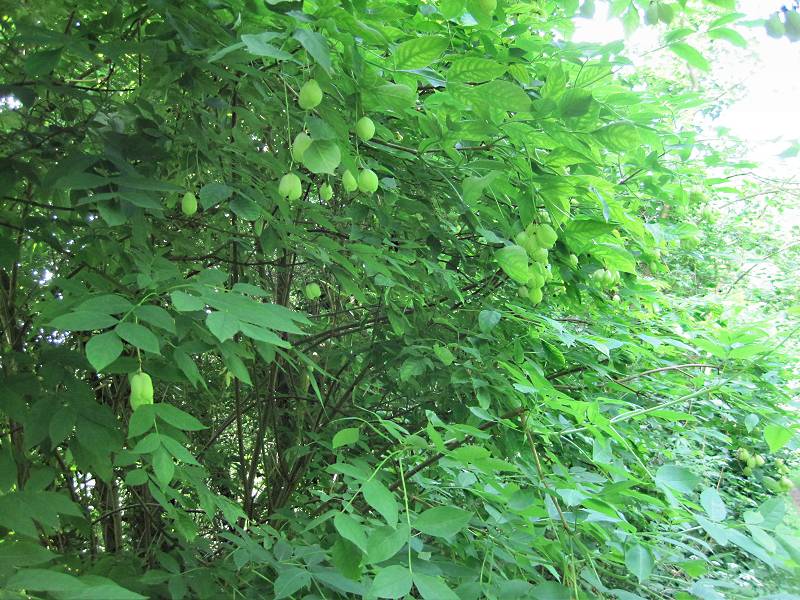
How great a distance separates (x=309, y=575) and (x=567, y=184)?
99 centimetres

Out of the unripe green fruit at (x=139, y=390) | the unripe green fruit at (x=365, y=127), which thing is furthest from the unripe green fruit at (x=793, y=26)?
the unripe green fruit at (x=139, y=390)

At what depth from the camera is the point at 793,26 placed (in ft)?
4.42

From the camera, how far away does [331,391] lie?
8.66 ft

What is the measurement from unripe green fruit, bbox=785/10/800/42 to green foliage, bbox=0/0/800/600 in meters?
0.11

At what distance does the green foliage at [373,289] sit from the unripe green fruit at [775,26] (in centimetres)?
7

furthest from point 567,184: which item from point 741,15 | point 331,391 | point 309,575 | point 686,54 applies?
point 331,391

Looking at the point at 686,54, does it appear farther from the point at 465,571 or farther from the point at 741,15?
the point at 465,571

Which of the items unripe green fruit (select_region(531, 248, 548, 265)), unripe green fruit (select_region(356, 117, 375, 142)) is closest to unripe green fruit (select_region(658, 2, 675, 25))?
unripe green fruit (select_region(531, 248, 548, 265))

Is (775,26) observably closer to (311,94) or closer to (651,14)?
(651,14)

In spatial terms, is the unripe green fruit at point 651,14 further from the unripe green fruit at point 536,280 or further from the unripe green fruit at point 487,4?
the unripe green fruit at point 536,280

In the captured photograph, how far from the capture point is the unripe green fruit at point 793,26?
4.40 feet

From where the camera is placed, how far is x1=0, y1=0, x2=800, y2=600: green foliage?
1.03 m

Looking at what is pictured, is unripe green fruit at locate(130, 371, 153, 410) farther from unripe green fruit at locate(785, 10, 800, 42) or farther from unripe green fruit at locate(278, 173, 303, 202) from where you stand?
unripe green fruit at locate(785, 10, 800, 42)

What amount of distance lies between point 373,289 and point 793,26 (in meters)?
1.39
